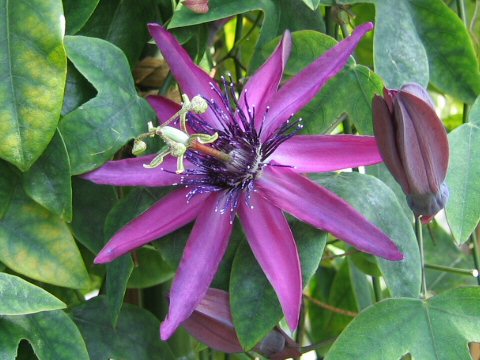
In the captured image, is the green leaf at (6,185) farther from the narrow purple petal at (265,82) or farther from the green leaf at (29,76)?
the narrow purple petal at (265,82)

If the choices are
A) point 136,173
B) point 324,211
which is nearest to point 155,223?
point 136,173

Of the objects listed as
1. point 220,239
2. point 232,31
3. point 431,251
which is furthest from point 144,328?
point 232,31

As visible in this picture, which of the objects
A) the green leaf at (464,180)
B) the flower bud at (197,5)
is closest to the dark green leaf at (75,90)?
the flower bud at (197,5)

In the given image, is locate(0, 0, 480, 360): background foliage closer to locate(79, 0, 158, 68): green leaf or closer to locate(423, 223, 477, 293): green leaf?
locate(79, 0, 158, 68): green leaf

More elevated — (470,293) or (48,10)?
(48,10)

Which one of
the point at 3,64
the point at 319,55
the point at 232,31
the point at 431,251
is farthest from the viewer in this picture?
the point at 232,31

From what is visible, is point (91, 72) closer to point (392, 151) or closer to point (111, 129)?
point (111, 129)
